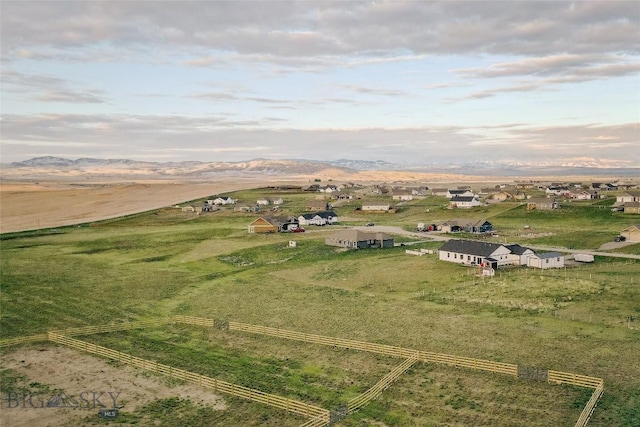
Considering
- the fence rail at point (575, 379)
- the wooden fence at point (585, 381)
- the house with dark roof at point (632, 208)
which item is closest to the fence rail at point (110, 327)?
the fence rail at point (575, 379)

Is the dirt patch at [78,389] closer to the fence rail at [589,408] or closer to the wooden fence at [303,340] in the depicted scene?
the wooden fence at [303,340]

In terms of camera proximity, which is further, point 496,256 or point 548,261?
point 496,256

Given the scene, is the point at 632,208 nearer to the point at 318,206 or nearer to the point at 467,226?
the point at 467,226

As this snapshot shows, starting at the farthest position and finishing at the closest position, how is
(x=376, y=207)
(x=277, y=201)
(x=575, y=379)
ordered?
1. (x=277, y=201)
2. (x=376, y=207)
3. (x=575, y=379)

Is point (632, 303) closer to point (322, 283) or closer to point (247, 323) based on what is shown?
point (322, 283)

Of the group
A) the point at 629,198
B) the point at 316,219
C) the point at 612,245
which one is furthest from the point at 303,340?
the point at 629,198

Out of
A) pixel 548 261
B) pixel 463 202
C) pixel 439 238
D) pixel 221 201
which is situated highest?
pixel 463 202
